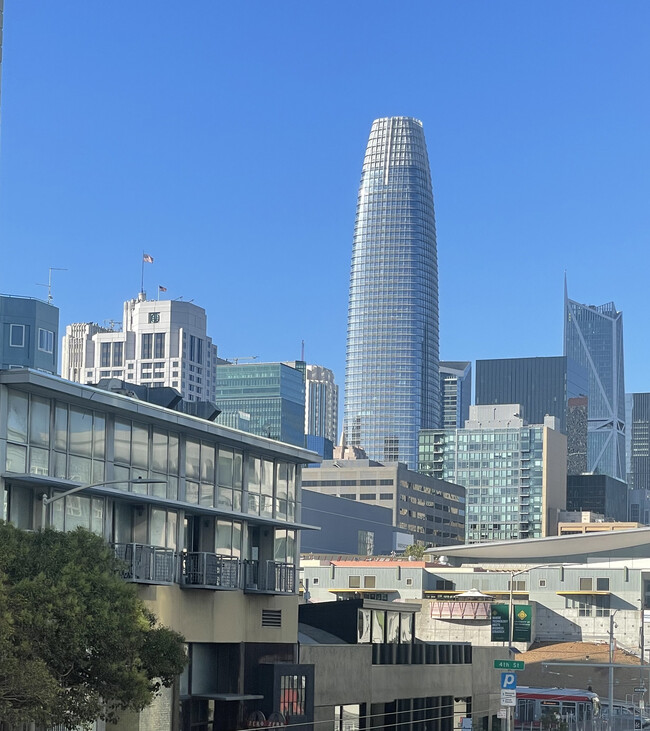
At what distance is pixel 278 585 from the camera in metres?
59.5

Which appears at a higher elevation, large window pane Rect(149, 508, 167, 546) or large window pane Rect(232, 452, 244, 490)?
large window pane Rect(232, 452, 244, 490)

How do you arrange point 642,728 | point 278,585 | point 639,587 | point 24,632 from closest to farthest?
point 24,632
point 278,585
point 642,728
point 639,587

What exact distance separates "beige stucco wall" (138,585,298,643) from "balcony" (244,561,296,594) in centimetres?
43

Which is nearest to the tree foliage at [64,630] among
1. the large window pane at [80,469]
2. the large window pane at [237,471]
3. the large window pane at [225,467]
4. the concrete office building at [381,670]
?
the large window pane at [80,469]

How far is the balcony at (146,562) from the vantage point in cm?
4903

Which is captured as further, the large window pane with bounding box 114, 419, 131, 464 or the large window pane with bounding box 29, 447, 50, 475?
the large window pane with bounding box 114, 419, 131, 464

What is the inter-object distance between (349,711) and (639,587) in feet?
325

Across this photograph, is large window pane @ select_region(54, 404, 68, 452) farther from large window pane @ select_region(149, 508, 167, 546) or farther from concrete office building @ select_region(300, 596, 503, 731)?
concrete office building @ select_region(300, 596, 503, 731)

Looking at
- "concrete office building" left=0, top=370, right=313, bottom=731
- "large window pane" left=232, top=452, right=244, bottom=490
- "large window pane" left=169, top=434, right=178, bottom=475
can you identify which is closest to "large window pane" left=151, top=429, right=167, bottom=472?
"concrete office building" left=0, top=370, right=313, bottom=731

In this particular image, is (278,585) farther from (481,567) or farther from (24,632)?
(481,567)

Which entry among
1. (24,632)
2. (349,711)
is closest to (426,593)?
(349,711)

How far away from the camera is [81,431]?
4800 centimetres

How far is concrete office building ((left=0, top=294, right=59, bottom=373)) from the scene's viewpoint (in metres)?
129

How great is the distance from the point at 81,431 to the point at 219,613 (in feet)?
37.1
